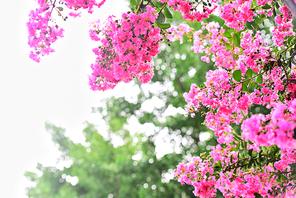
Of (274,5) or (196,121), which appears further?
(196,121)

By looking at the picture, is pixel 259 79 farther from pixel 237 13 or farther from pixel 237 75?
pixel 237 13

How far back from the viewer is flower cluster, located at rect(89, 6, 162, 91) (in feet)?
7.50

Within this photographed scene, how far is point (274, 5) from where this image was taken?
2.62 m

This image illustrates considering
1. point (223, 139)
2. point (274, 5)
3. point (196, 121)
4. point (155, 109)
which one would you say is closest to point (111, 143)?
point (155, 109)

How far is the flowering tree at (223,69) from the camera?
2.37m

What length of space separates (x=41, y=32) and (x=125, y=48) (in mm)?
882

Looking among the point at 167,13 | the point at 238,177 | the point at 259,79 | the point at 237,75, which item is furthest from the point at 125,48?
the point at 238,177

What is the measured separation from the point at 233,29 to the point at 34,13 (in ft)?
6.80

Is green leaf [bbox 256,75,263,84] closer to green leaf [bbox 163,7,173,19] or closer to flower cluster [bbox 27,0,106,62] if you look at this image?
green leaf [bbox 163,7,173,19]

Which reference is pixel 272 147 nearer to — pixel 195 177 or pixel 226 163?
pixel 226 163

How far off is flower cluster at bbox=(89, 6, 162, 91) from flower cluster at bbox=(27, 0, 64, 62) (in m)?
0.37

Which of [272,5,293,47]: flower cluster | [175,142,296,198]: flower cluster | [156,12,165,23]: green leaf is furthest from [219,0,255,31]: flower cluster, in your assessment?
[175,142,296,198]: flower cluster

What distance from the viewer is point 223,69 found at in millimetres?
2773

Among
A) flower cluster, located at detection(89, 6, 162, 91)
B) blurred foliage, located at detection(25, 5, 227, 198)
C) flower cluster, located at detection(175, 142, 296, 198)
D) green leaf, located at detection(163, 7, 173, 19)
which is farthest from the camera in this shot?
blurred foliage, located at detection(25, 5, 227, 198)
